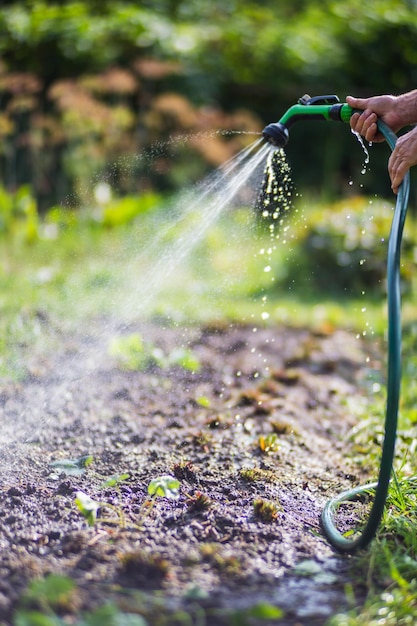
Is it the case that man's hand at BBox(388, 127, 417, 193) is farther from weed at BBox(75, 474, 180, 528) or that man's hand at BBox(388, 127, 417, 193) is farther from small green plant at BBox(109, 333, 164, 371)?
small green plant at BBox(109, 333, 164, 371)

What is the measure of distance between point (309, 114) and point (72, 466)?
4.09 feet

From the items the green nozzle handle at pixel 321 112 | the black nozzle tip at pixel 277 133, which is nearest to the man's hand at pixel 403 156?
the green nozzle handle at pixel 321 112

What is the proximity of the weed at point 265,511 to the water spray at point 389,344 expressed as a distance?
0.13m

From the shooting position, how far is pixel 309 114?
1970 mm

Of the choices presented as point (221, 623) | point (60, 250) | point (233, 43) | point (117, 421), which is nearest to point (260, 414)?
point (117, 421)

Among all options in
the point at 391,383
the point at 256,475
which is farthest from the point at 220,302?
the point at 391,383

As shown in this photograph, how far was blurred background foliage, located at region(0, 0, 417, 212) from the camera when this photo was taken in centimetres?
562

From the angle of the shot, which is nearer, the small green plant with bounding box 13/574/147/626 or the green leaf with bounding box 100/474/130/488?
the small green plant with bounding box 13/574/147/626

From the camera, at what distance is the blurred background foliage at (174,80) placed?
5.62 meters

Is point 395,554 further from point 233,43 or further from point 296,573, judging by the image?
point 233,43

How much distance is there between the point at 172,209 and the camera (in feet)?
19.0

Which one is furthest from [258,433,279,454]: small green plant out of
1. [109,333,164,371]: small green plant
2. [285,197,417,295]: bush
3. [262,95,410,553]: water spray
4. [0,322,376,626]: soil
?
[285,197,417,295]: bush

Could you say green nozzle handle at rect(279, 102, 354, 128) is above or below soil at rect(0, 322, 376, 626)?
above

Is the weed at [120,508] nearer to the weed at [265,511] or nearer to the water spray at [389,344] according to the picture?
→ the weed at [265,511]
